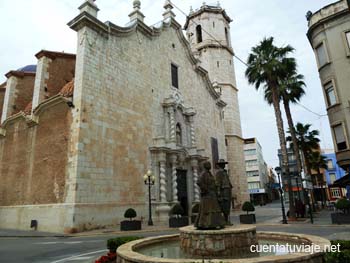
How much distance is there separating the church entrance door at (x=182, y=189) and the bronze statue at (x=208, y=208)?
1505 cm

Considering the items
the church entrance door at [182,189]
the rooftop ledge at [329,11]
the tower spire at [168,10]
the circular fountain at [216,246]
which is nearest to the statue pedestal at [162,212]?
the church entrance door at [182,189]

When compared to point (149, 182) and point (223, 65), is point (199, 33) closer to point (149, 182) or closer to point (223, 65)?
point (223, 65)

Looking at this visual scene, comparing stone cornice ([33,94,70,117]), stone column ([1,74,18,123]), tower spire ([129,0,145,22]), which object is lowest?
stone cornice ([33,94,70,117])

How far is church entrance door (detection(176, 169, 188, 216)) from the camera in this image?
71.3 feet

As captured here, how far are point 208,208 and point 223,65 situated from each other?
104ft

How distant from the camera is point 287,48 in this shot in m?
20.5

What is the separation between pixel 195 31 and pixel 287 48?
19.8 m

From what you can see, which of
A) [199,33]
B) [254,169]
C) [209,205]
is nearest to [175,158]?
[209,205]

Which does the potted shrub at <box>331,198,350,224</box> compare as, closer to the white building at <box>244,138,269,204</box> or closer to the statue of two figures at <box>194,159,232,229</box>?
the statue of two figures at <box>194,159,232,229</box>

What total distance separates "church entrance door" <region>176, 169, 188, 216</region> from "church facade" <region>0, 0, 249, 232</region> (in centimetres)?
10

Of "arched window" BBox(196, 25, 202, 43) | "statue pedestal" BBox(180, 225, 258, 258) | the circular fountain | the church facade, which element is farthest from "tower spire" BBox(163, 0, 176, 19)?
"statue pedestal" BBox(180, 225, 258, 258)

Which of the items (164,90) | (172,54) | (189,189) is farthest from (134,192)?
(172,54)

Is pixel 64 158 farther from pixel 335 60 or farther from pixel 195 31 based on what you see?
pixel 195 31

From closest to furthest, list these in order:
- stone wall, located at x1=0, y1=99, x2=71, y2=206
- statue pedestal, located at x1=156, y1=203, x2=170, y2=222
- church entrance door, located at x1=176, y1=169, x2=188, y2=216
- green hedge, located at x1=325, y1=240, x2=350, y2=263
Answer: green hedge, located at x1=325, y1=240, x2=350, y2=263 → stone wall, located at x1=0, y1=99, x2=71, y2=206 → statue pedestal, located at x1=156, y1=203, x2=170, y2=222 → church entrance door, located at x1=176, y1=169, x2=188, y2=216
